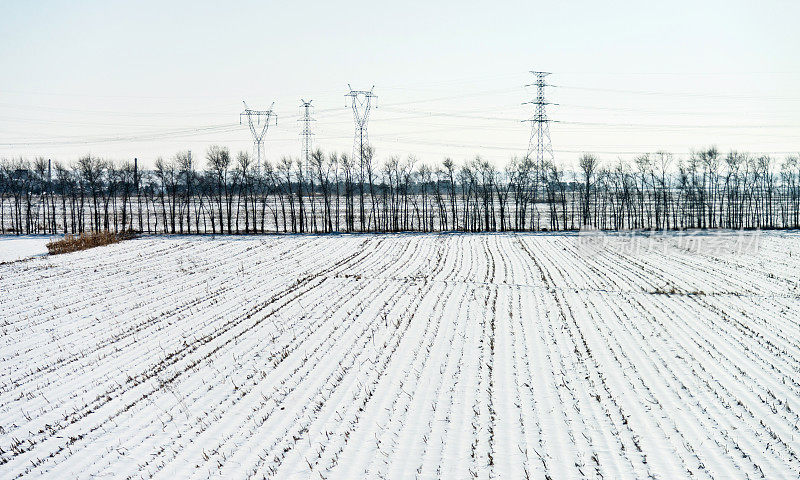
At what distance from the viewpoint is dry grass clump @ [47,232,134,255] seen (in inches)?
1584

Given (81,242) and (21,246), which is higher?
(81,242)

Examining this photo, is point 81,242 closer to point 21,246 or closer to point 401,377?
point 21,246

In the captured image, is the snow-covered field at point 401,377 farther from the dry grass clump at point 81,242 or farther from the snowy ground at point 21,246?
the dry grass clump at point 81,242

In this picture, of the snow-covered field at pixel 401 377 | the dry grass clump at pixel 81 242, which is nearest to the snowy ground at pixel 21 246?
the dry grass clump at pixel 81 242

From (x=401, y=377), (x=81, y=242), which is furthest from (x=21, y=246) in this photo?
(x=401, y=377)

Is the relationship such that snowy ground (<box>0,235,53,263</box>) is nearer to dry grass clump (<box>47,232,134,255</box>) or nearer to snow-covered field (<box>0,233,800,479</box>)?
dry grass clump (<box>47,232,134,255</box>)

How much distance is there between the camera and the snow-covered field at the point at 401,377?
932 centimetres

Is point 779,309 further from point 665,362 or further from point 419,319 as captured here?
point 419,319

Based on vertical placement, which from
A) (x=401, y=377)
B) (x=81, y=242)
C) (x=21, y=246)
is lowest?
(x=401, y=377)

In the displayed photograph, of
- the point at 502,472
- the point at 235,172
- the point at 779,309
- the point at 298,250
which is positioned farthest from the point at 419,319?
the point at 235,172

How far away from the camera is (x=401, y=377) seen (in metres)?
13.2

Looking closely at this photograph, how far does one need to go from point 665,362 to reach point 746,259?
966 inches

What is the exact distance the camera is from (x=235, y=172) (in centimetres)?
6719

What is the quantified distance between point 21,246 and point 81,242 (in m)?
6.41
